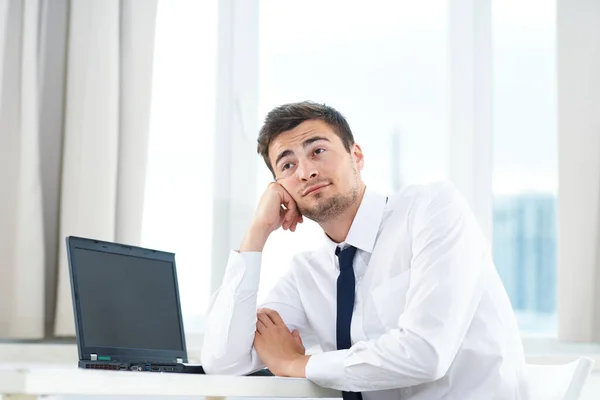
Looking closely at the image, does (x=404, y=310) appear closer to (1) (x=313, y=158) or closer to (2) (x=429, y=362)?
(2) (x=429, y=362)

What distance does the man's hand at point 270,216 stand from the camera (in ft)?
6.05

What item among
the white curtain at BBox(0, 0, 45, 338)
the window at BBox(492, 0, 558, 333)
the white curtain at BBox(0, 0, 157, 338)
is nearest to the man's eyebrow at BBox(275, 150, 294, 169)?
the white curtain at BBox(0, 0, 157, 338)

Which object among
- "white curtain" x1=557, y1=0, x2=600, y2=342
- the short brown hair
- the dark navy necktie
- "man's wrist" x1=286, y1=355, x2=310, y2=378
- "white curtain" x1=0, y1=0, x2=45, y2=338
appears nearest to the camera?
"man's wrist" x1=286, y1=355, x2=310, y2=378

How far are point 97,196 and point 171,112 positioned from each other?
0.43 metres

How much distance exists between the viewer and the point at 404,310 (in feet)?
5.12

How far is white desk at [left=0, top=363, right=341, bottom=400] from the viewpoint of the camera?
108cm

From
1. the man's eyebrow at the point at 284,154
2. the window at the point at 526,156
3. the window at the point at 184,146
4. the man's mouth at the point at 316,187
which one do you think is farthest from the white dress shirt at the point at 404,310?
the window at the point at 526,156

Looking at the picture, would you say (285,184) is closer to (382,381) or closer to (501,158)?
(382,381)

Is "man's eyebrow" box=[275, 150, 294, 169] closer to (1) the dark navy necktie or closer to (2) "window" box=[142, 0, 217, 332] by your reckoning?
(1) the dark navy necktie

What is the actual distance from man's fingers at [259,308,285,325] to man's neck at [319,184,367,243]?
25cm

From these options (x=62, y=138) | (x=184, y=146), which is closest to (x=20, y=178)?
(x=62, y=138)

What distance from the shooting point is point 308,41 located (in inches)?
112

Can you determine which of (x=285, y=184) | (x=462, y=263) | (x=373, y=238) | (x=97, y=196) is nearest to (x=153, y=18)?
(x=97, y=196)

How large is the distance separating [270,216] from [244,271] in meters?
0.18
